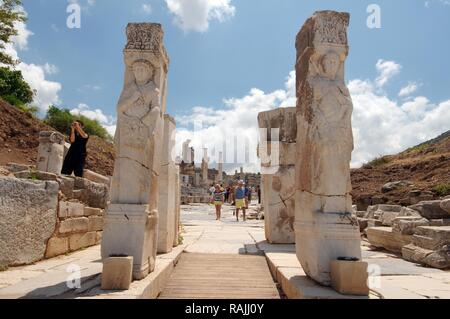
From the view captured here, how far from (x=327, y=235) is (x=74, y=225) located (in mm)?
4284

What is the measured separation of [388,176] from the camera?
20188 mm

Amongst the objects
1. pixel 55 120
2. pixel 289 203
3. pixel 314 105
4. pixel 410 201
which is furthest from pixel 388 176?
pixel 55 120

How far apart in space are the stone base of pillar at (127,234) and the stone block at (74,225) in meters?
2.18

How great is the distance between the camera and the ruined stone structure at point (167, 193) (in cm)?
534

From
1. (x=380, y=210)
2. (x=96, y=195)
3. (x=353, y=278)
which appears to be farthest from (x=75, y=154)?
(x=380, y=210)

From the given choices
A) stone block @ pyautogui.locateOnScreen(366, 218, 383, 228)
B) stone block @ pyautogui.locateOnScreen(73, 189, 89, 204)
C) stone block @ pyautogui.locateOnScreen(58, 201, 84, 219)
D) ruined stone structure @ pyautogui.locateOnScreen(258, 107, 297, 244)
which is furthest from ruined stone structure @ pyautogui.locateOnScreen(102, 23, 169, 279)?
stone block @ pyautogui.locateOnScreen(366, 218, 383, 228)

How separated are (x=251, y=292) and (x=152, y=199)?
5.03 feet

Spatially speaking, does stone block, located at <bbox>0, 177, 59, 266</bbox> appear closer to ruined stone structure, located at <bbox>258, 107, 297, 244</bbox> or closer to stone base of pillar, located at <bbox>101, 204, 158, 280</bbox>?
stone base of pillar, located at <bbox>101, 204, 158, 280</bbox>

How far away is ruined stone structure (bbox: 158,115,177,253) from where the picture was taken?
17.5 ft

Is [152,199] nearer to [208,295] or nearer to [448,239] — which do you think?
[208,295]

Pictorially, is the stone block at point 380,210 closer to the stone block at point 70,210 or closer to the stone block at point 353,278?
Answer: the stone block at point 353,278

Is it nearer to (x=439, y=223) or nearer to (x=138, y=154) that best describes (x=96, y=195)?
(x=138, y=154)

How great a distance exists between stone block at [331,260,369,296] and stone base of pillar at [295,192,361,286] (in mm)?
242

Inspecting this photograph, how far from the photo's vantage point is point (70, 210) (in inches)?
224
